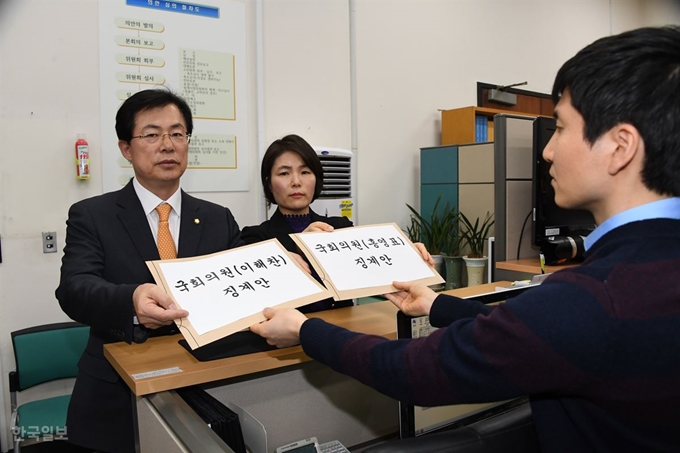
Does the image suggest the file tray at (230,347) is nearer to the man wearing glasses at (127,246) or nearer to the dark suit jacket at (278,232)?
the man wearing glasses at (127,246)

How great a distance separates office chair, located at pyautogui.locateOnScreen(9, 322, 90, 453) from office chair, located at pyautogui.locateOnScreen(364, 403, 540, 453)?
191 cm

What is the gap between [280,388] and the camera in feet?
4.87

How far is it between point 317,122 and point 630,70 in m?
3.05

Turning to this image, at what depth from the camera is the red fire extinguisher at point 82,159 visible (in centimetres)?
278

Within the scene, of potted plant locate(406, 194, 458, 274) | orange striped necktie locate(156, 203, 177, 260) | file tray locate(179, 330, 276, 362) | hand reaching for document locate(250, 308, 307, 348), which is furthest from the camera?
potted plant locate(406, 194, 458, 274)

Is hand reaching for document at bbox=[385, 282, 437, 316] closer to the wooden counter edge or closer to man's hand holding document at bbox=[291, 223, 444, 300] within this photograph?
man's hand holding document at bbox=[291, 223, 444, 300]

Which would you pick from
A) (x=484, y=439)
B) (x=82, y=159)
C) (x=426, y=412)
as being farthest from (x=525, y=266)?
(x=82, y=159)

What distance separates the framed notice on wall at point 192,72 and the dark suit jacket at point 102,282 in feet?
4.58

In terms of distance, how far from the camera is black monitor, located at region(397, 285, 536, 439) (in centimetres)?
119

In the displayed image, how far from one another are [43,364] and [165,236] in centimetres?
138

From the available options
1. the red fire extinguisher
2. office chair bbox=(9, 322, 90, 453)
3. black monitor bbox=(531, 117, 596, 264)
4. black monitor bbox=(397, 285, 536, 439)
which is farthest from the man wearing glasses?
black monitor bbox=(531, 117, 596, 264)

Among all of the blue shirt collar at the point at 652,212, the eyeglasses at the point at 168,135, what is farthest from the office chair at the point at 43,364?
the blue shirt collar at the point at 652,212

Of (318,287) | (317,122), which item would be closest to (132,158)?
(318,287)

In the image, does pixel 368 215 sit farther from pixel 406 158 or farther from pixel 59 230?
pixel 59 230
